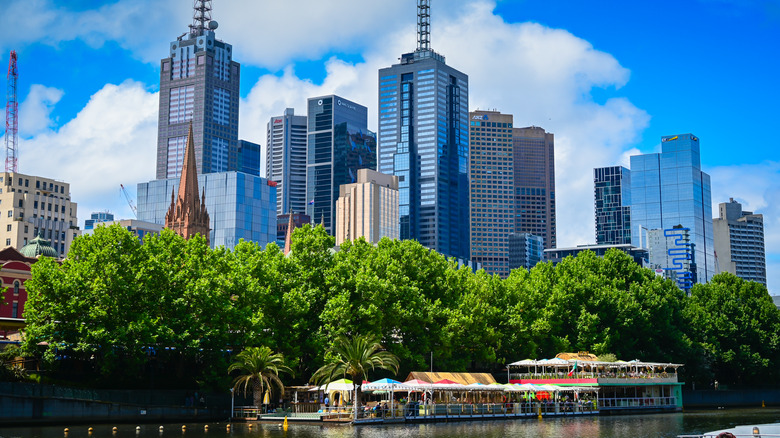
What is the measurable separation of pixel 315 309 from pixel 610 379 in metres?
34.9

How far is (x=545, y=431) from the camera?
2822 inches

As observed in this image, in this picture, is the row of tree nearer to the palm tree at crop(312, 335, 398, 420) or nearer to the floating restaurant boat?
the palm tree at crop(312, 335, 398, 420)

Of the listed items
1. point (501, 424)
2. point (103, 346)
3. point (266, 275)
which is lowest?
point (501, 424)

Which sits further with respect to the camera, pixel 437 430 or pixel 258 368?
pixel 258 368

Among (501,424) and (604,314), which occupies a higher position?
(604,314)

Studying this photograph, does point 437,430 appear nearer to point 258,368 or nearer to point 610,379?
point 258,368

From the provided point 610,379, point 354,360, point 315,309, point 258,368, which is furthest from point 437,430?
point 610,379

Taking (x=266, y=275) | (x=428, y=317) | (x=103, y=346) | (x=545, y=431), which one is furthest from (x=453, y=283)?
(x=103, y=346)

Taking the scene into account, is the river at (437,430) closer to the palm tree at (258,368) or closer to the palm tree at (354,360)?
the palm tree at (258,368)

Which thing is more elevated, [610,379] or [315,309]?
[315,309]

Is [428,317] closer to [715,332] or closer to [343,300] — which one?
[343,300]

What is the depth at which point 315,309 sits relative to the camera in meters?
93.8

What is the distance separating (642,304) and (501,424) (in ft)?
151

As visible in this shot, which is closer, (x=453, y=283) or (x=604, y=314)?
(x=453, y=283)
